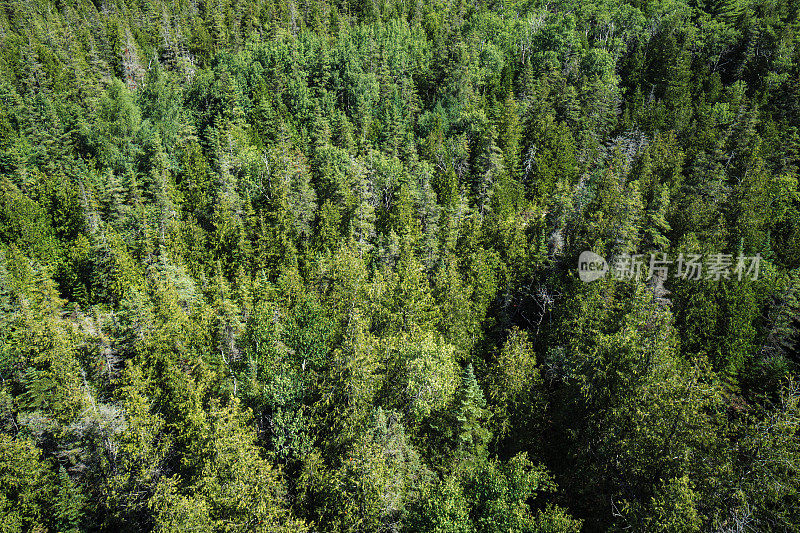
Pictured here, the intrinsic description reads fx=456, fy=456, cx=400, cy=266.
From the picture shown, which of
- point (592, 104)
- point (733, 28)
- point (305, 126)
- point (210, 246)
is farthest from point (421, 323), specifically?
point (733, 28)

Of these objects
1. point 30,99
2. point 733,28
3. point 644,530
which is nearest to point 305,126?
point 30,99

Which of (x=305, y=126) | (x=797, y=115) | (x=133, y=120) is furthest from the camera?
(x=797, y=115)

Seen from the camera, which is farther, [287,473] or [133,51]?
[133,51]

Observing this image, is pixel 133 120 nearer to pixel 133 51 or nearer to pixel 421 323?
pixel 133 51

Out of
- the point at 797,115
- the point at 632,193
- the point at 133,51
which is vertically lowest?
the point at 797,115

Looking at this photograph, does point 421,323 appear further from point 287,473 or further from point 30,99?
point 30,99

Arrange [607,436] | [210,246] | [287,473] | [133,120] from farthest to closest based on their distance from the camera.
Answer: [133,120] < [210,246] < [287,473] < [607,436]

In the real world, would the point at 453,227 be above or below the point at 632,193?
below
